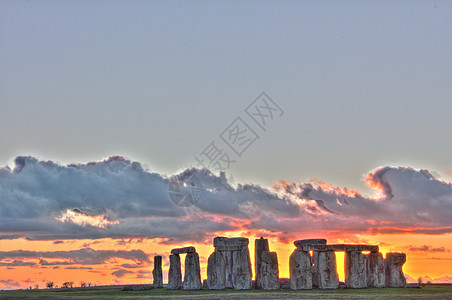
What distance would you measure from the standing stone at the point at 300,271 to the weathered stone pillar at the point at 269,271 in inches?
35.7

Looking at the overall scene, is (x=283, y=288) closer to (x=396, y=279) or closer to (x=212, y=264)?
(x=212, y=264)

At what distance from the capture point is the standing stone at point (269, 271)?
130 feet

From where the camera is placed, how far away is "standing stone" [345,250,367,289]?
4038 centimetres

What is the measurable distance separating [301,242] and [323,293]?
193 inches

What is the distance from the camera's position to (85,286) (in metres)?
48.7

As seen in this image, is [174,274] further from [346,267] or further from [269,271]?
[346,267]

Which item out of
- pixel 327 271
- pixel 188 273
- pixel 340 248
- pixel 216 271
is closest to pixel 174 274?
pixel 188 273

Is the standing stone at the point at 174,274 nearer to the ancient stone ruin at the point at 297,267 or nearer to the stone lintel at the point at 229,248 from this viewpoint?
the ancient stone ruin at the point at 297,267

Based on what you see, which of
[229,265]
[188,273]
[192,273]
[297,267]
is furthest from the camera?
[188,273]

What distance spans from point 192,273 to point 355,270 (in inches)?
378

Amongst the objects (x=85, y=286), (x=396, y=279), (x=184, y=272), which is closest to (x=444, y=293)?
(x=396, y=279)

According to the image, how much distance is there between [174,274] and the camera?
4225cm

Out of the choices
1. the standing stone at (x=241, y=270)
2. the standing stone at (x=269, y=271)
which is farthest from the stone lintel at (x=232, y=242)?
the standing stone at (x=269, y=271)

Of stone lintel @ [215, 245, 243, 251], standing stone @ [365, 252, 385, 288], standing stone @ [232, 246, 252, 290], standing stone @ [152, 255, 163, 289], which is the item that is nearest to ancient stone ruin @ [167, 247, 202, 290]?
stone lintel @ [215, 245, 243, 251]
